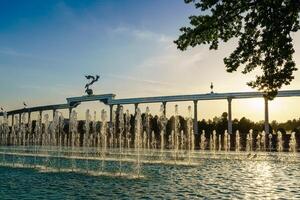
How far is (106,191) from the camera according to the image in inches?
600

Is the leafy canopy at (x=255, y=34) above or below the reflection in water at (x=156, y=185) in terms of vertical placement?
above

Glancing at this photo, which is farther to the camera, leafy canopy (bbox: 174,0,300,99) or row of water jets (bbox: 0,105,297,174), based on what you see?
row of water jets (bbox: 0,105,297,174)

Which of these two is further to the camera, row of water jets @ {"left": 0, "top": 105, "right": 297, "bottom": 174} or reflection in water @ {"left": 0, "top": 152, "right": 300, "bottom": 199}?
row of water jets @ {"left": 0, "top": 105, "right": 297, "bottom": 174}

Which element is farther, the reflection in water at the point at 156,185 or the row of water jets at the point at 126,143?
the row of water jets at the point at 126,143

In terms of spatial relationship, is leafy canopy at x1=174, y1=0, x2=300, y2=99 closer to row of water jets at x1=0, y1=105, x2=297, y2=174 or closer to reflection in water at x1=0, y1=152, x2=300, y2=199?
reflection in water at x1=0, y1=152, x2=300, y2=199

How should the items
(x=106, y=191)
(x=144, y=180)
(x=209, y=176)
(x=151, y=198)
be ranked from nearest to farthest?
1. (x=151, y=198)
2. (x=106, y=191)
3. (x=144, y=180)
4. (x=209, y=176)

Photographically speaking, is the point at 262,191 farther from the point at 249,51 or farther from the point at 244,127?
the point at 244,127

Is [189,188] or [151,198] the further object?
[189,188]

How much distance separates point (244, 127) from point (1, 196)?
73.8 metres

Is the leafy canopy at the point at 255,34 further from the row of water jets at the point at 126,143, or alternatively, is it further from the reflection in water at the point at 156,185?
the row of water jets at the point at 126,143

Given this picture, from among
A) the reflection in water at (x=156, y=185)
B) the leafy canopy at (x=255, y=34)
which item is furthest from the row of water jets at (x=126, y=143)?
the leafy canopy at (x=255, y=34)

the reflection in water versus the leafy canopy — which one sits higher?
the leafy canopy

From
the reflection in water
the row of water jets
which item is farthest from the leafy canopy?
the row of water jets

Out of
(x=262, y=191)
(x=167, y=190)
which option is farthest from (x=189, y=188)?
(x=262, y=191)
